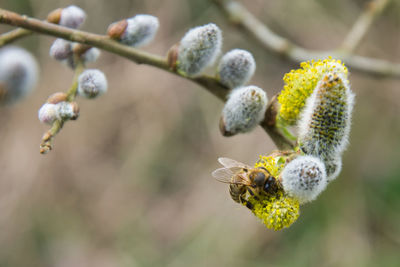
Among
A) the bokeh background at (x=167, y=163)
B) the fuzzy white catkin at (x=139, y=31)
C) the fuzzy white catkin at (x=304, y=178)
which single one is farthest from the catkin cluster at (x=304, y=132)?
the bokeh background at (x=167, y=163)

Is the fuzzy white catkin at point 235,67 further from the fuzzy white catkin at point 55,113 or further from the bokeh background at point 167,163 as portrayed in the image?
the bokeh background at point 167,163

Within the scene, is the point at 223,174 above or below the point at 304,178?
below

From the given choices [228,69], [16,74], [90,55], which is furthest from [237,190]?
[16,74]

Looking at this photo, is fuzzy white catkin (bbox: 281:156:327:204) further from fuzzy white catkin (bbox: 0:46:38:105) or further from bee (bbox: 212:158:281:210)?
fuzzy white catkin (bbox: 0:46:38:105)

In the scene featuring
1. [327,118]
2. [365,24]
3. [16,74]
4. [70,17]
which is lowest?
[16,74]

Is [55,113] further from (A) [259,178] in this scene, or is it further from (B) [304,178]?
(B) [304,178]

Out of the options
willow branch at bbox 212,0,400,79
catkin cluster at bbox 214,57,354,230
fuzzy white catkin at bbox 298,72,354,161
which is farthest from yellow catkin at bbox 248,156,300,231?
willow branch at bbox 212,0,400,79
